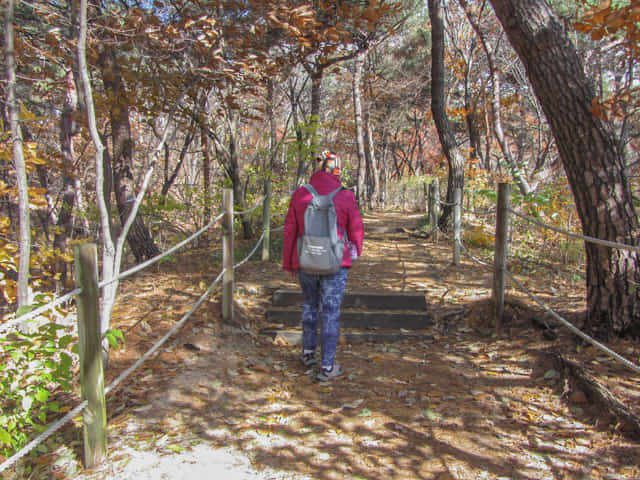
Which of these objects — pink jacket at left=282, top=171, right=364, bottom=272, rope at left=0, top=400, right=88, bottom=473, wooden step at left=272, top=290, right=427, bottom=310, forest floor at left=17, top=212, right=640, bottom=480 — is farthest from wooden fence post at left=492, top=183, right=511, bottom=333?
rope at left=0, top=400, right=88, bottom=473

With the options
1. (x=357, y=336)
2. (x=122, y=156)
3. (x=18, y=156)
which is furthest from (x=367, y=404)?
(x=122, y=156)

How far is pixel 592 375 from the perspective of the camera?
3.44 m

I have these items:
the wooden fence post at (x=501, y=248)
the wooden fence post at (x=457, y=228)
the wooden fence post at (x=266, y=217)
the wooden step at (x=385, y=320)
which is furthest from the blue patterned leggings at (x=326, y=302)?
the wooden fence post at (x=457, y=228)

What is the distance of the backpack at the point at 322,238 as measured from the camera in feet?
12.3

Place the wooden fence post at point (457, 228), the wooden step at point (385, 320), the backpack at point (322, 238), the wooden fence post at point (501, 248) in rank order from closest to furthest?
the backpack at point (322, 238) < the wooden fence post at point (501, 248) < the wooden step at point (385, 320) < the wooden fence post at point (457, 228)

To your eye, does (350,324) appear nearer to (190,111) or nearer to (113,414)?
(113,414)

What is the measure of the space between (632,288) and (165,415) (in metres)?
3.77

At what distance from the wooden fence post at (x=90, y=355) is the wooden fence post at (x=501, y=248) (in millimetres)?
3871

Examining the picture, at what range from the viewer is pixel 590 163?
3887 millimetres

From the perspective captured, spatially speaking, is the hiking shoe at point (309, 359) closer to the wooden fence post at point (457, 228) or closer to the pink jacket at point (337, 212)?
the pink jacket at point (337, 212)

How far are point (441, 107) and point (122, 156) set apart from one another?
6.47 m

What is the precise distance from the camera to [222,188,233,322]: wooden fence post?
5.00 metres

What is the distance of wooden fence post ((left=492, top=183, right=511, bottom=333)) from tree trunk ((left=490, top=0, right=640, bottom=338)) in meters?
0.86

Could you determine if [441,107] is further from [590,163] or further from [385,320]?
[590,163]
